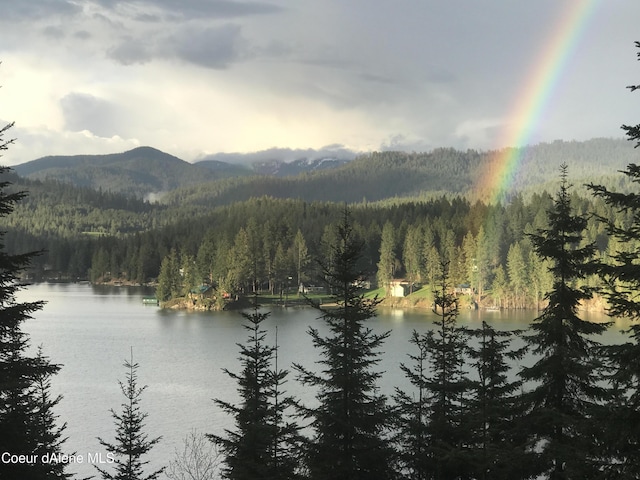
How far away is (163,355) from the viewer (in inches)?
2653

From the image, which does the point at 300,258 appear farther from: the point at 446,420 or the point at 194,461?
the point at 446,420

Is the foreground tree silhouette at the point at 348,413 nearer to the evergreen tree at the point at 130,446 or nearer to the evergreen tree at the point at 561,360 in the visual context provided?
the evergreen tree at the point at 561,360

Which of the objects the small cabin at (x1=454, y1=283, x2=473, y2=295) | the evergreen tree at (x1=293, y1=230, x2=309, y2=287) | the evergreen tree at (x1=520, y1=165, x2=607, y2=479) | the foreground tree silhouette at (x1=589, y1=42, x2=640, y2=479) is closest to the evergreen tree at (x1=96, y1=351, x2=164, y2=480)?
the evergreen tree at (x1=520, y1=165, x2=607, y2=479)

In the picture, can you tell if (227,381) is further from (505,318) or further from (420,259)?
(420,259)

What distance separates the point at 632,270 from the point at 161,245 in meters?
186

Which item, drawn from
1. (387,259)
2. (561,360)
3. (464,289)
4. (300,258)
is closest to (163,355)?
(561,360)

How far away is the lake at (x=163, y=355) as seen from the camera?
4059cm

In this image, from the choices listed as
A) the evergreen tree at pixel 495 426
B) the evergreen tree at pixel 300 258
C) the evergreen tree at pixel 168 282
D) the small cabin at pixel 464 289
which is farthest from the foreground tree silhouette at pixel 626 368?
the evergreen tree at pixel 300 258

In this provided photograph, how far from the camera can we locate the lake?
40594mm

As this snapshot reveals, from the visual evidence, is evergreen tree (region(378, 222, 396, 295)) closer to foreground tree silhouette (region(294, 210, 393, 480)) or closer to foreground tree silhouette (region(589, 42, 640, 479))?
foreground tree silhouette (region(294, 210, 393, 480))

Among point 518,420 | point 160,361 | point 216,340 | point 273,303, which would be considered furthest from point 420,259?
point 518,420

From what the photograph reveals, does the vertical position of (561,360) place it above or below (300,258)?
below

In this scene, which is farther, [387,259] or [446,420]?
[387,259]

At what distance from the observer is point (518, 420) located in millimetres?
16828
